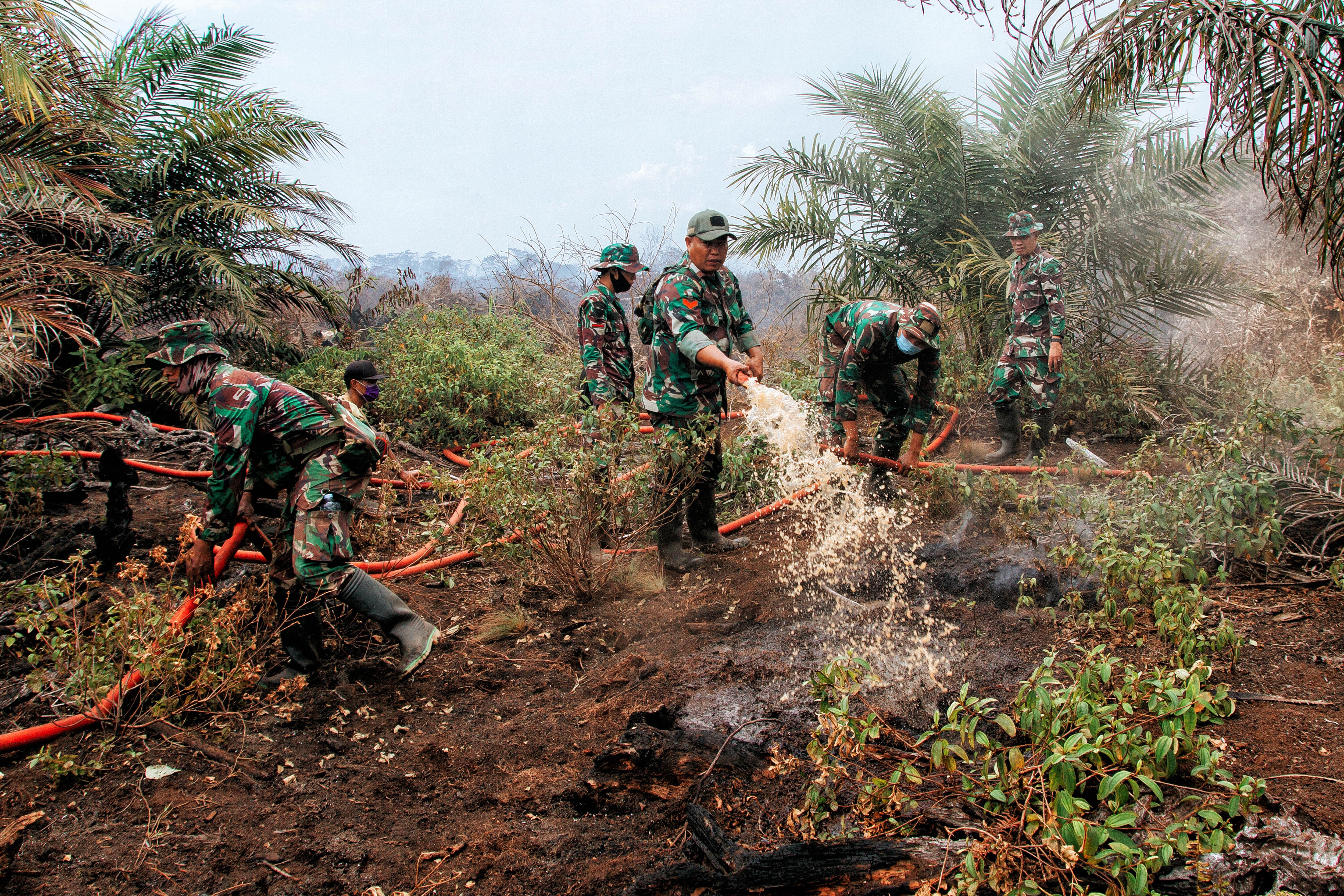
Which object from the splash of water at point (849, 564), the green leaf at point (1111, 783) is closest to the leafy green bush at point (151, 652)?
the splash of water at point (849, 564)

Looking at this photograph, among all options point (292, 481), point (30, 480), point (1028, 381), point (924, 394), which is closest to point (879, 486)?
point (924, 394)

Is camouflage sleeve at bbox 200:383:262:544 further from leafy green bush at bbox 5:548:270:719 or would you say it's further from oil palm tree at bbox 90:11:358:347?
oil palm tree at bbox 90:11:358:347

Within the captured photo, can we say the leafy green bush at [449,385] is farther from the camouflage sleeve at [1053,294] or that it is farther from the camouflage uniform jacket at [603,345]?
the camouflage sleeve at [1053,294]

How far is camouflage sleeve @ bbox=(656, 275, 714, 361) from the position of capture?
13.8 ft

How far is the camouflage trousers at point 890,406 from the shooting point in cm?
505

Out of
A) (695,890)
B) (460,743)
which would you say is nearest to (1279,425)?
(695,890)

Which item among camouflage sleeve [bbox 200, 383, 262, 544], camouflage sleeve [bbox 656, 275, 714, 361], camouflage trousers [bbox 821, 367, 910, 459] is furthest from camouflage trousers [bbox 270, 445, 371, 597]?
camouflage trousers [bbox 821, 367, 910, 459]

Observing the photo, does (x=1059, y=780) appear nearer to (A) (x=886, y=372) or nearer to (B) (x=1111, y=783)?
(B) (x=1111, y=783)

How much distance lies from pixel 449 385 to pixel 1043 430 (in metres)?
5.57

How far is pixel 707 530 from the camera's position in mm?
4938

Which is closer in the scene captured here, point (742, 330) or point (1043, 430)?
point (742, 330)

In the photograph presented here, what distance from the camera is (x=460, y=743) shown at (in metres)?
3.20

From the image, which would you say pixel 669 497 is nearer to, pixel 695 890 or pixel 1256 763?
pixel 695 890

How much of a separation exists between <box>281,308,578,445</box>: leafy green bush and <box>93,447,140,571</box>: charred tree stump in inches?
116
